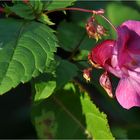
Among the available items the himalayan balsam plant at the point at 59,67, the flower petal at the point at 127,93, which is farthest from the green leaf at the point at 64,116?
the flower petal at the point at 127,93

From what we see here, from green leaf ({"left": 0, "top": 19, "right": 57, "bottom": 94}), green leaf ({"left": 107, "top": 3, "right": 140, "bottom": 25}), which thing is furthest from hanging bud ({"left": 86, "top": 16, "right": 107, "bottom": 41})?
green leaf ({"left": 107, "top": 3, "right": 140, "bottom": 25})

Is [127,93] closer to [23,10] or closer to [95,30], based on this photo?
[95,30]

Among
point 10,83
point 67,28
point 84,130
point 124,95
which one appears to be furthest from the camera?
point 67,28

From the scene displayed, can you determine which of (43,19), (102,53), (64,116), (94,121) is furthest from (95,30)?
(64,116)

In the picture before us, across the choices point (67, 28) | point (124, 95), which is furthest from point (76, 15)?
point (124, 95)

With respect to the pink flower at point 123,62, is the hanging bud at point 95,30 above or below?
above

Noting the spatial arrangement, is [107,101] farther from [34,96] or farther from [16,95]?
[34,96]

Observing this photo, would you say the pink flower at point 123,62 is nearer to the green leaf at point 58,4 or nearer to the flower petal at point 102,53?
the flower petal at point 102,53
